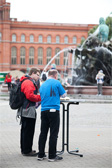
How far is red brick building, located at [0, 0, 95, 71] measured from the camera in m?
101

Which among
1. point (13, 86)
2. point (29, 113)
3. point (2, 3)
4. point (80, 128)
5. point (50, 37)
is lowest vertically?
point (80, 128)

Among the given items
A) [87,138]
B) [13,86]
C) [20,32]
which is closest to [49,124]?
[13,86]

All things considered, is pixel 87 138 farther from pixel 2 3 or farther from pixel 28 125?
pixel 2 3

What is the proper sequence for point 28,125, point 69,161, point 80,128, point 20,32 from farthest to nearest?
point 20,32
point 80,128
point 28,125
point 69,161

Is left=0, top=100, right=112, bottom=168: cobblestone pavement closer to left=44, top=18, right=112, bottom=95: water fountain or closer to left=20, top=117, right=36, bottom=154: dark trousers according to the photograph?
left=20, top=117, right=36, bottom=154: dark trousers

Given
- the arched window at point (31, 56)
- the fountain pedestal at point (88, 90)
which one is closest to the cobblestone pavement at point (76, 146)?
the fountain pedestal at point (88, 90)

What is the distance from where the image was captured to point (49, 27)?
10300 centimetres

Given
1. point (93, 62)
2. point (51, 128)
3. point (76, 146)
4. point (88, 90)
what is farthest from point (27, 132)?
point (93, 62)

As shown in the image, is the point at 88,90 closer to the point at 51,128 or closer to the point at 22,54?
the point at 51,128

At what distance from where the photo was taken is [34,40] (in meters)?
103

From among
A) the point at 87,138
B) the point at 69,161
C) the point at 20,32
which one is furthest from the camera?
the point at 20,32

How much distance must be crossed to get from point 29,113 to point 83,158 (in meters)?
1.22

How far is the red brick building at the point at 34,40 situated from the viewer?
332 feet

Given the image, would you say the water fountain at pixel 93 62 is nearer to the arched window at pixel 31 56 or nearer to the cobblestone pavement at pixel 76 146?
the cobblestone pavement at pixel 76 146
